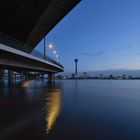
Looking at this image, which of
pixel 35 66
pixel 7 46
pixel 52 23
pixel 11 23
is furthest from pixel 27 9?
pixel 35 66

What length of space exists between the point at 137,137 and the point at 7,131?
4907 mm

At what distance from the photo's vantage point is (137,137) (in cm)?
618

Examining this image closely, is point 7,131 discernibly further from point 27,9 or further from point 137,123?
point 27,9

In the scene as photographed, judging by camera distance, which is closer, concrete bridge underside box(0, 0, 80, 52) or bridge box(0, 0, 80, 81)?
concrete bridge underside box(0, 0, 80, 52)

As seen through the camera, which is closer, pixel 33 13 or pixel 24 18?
pixel 33 13

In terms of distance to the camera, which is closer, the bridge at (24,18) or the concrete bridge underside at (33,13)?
the concrete bridge underside at (33,13)

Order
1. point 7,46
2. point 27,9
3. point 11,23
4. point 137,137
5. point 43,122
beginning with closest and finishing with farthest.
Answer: point 137,137 → point 43,122 → point 7,46 → point 27,9 → point 11,23

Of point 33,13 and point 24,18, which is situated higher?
point 24,18

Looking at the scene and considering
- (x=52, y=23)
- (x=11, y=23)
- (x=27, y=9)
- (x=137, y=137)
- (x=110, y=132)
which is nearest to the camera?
(x=137, y=137)

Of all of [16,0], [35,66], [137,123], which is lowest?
[137,123]

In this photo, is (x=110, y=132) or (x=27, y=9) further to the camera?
(x=27, y=9)

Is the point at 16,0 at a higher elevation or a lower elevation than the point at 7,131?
higher

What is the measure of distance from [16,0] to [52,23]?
6437mm

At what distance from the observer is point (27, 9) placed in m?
24.6
